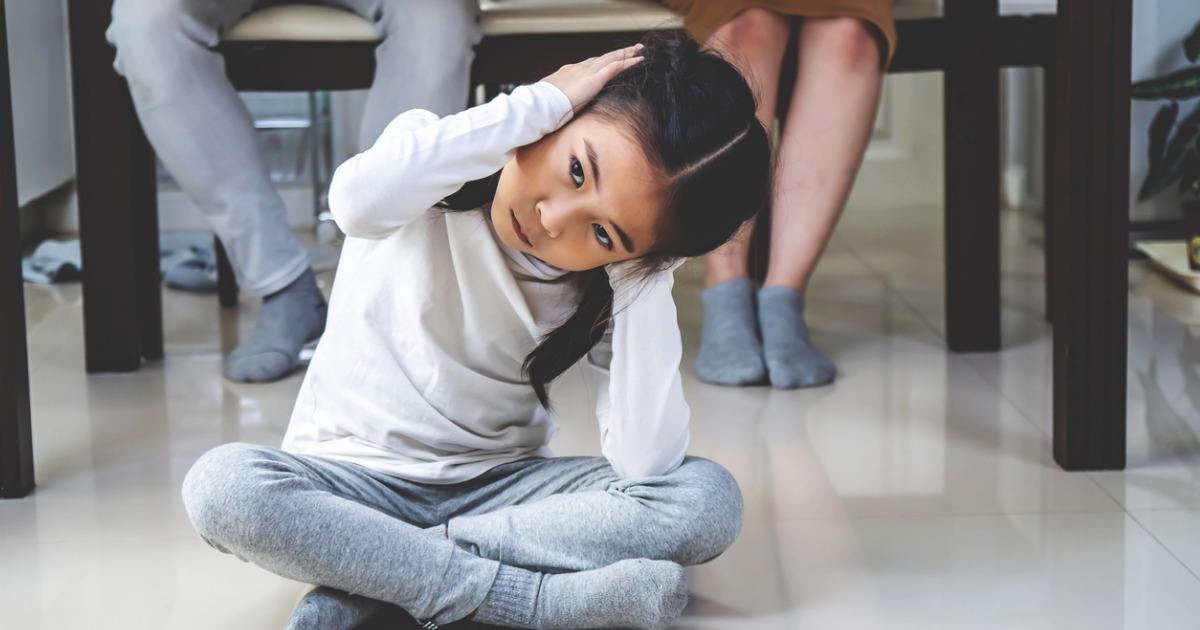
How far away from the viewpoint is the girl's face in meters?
0.99

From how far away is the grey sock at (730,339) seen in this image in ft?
5.82

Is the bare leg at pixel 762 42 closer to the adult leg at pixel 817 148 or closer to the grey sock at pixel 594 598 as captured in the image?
the adult leg at pixel 817 148

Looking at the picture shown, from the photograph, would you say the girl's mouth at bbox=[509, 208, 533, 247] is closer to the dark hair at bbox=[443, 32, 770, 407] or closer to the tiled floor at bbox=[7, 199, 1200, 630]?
the dark hair at bbox=[443, 32, 770, 407]

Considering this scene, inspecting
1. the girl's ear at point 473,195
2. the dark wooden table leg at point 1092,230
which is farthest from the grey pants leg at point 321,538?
the dark wooden table leg at point 1092,230

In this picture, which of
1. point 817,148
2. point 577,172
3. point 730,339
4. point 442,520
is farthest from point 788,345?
point 577,172

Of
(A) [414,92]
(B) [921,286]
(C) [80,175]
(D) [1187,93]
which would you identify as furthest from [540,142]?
(D) [1187,93]

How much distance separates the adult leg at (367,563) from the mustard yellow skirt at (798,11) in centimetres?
89

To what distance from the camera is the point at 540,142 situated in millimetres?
1032

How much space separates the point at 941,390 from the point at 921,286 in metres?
0.61

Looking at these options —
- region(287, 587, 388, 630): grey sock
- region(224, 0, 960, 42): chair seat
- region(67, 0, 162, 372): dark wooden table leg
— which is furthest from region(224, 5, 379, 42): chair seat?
region(287, 587, 388, 630): grey sock

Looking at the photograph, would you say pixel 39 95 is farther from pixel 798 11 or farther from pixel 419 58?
pixel 798 11

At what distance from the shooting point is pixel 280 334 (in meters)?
1.85

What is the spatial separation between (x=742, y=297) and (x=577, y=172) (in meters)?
0.88

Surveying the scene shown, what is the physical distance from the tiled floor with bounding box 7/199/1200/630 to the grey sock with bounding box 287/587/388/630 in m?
→ 0.08
